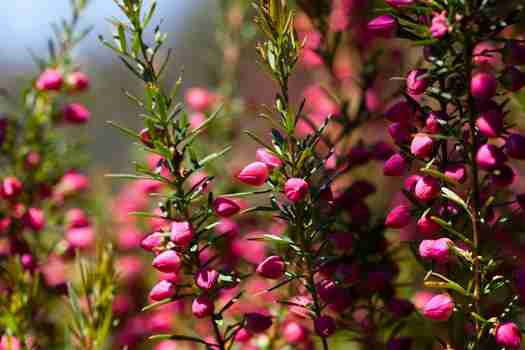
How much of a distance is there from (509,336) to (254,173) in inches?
7.5

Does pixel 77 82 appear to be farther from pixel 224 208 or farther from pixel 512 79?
pixel 512 79

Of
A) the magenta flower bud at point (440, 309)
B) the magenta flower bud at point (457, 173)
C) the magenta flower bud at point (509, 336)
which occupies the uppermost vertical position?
the magenta flower bud at point (457, 173)

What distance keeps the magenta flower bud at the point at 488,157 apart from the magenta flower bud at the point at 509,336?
0.34 ft

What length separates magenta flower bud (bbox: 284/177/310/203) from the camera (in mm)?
453

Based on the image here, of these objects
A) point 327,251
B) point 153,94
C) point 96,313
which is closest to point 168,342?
point 96,313

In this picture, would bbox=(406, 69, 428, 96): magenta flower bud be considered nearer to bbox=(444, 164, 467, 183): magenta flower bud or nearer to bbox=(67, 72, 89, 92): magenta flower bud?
bbox=(444, 164, 467, 183): magenta flower bud

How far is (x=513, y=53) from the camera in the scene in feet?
1.49

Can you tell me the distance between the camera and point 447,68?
46 cm

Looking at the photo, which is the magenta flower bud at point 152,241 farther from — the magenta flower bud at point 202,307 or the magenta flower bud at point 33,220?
the magenta flower bud at point 33,220

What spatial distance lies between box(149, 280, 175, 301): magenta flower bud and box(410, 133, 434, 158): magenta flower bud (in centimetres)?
19

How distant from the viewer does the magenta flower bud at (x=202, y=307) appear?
0.49 metres

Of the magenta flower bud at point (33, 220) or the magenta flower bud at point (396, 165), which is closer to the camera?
the magenta flower bud at point (396, 165)

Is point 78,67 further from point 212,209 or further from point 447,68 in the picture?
point 447,68

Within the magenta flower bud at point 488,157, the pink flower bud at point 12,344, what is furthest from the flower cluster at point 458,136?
the pink flower bud at point 12,344
